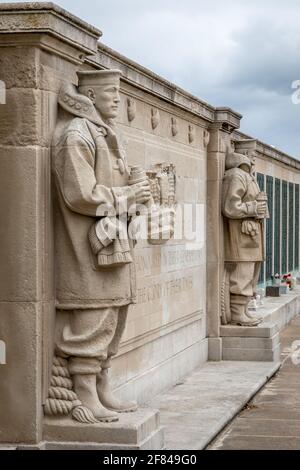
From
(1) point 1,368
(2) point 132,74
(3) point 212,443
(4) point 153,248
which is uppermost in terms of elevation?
(2) point 132,74

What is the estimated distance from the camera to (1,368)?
6742 millimetres

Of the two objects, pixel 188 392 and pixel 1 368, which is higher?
pixel 1 368

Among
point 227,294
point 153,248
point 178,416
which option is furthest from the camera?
point 227,294

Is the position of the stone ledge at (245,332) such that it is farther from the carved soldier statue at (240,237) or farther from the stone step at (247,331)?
the carved soldier statue at (240,237)

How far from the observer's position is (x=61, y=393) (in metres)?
6.85

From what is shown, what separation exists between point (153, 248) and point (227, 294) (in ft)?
10.8

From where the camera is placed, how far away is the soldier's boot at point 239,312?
43.7ft

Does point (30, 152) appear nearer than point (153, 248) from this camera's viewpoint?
Yes

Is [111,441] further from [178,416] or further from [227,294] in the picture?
[227,294]

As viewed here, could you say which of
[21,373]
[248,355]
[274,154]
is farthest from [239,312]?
[274,154]

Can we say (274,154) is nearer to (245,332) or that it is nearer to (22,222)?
(245,332)

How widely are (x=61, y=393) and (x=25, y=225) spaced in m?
1.13

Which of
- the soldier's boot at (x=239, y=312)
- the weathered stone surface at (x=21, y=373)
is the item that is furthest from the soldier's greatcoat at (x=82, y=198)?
the soldier's boot at (x=239, y=312)
